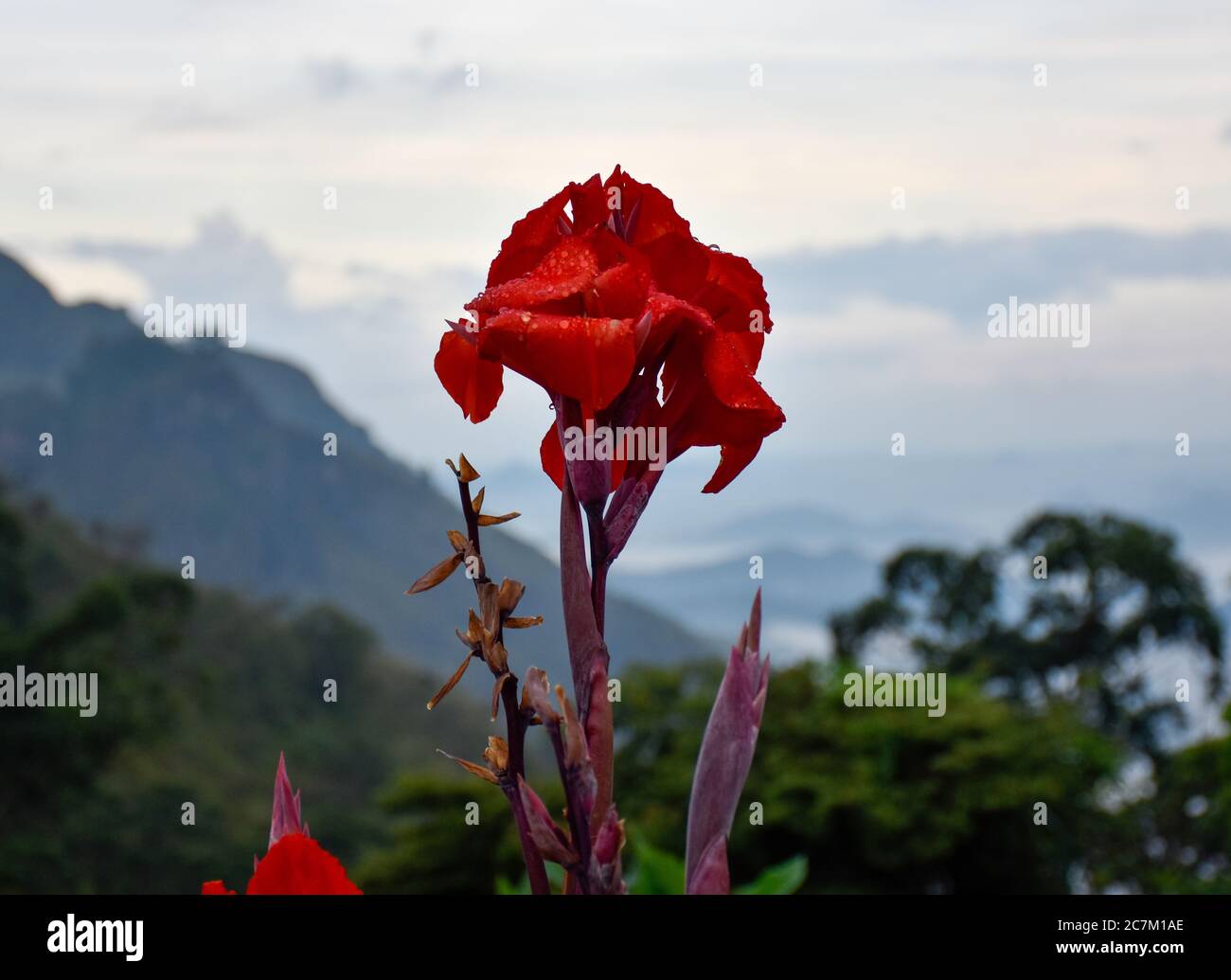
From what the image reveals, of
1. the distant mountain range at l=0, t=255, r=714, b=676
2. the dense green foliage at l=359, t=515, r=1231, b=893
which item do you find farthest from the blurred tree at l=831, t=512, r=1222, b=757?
the distant mountain range at l=0, t=255, r=714, b=676

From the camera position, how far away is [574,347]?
0.65m

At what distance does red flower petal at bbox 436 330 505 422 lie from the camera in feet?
2.60

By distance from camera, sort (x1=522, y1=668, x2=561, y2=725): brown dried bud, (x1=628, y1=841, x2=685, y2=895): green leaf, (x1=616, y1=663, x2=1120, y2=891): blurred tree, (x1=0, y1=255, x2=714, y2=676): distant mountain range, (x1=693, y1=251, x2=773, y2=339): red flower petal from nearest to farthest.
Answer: (x1=522, y1=668, x2=561, y2=725): brown dried bud → (x1=693, y1=251, x2=773, y2=339): red flower petal → (x1=628, y1=841, x2=685, y2=895): green leaf → (x1=616, y1=663, x2=1120, y2=891): blurred tree → (x1=0, y1=255, x2=714, y2=676): distant mountain range

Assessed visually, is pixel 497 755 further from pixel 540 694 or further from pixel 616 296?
pixel 616 296

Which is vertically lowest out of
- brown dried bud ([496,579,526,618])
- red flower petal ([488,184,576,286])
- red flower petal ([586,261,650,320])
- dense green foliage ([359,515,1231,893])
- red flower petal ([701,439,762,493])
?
dense green foliage ([359,515,1231,893])

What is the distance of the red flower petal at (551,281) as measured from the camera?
67 cm

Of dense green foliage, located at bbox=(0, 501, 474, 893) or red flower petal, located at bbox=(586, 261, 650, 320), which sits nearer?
red flower petal, located at bbox=(586, 261, 650, 320)

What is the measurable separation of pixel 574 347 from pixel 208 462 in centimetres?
3946

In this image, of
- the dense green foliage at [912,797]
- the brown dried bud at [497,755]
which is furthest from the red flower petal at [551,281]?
the dense green foliage at [912,797]

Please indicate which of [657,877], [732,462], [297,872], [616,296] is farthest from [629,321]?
[657,877]

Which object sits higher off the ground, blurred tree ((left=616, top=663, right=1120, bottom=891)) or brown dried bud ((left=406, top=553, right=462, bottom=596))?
brown dried bud ((left=406, top=553, right=462, bottom=596))

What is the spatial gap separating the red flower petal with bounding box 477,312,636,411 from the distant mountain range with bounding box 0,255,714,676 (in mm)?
29701

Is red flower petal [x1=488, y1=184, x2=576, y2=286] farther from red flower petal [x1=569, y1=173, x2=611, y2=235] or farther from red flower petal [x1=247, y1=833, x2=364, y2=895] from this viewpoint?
red flower petal [x1=247, y1=833, x2=364, y2=895]
